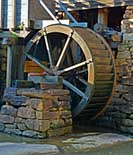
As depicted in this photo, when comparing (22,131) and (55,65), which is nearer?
(22,131)

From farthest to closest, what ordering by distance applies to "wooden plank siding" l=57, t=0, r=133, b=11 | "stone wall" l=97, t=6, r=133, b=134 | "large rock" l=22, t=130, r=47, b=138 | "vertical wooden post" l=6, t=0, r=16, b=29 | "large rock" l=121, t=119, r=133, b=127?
"vertical wooden post" l=6, t=0, r=16, b=29 < "wooden plank siding" l=57, t=0, r=133, b=11 < "stone wall" l=97, t=6, r=133, b=134 < "large rock" l=121, t=119, r=133, b=127 < "large rock" l=22, t=130, r=47, b=138

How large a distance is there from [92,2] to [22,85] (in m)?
3.05

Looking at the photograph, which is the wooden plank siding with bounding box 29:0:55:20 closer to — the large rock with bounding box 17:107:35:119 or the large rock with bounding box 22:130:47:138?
the large rock with bounding box 17:107:35:119

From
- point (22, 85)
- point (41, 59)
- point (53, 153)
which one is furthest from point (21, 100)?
point (41, 59)

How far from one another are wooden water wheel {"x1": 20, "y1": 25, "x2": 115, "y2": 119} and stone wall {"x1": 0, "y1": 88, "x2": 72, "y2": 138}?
32.8 inches

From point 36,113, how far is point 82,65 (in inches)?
76.8

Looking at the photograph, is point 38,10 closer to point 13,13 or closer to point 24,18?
point 24,18

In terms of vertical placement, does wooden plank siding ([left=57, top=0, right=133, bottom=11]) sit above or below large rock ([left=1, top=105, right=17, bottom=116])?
above

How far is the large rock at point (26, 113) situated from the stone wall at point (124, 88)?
2407 millimetres

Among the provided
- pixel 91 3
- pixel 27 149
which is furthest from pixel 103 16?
pixel 27 149

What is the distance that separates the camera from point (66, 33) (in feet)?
31.3

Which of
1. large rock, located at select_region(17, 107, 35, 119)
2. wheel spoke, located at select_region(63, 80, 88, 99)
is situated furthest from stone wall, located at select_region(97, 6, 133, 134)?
large rock, located at select_region(17, 107, 35, 119)

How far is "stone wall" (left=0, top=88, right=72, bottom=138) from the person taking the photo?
7.93 metres

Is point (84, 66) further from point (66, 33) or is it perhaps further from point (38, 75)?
point (38, 75)
